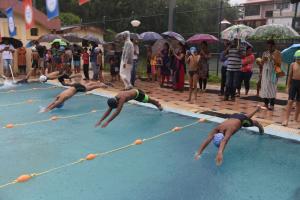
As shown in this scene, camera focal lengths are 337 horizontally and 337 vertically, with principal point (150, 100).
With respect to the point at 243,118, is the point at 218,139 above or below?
below

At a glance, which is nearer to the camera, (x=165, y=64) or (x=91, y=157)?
(x=91, y=157)

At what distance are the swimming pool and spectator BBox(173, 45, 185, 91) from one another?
3371 millimetres

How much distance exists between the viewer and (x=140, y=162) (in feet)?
19.4

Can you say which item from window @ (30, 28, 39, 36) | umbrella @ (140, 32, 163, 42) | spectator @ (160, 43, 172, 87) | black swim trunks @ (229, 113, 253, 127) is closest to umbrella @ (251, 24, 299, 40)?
black swim trunks @ (229, 113, 253, 127)

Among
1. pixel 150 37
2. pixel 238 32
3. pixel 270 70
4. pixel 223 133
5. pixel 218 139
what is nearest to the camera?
pixel 218 139

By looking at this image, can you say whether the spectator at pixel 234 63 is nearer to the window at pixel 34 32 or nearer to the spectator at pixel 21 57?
the spectator at pixel 21 57

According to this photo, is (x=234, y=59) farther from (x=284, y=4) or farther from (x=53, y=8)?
(x=284, y=4)

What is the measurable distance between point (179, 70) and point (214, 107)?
2.98 meters

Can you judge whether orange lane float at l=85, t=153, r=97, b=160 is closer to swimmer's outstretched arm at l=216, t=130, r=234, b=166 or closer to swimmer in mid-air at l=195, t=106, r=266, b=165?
swimmer in mid-air at l=195, t=106, r=266, b=165

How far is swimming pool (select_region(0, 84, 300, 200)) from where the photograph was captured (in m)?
4.81

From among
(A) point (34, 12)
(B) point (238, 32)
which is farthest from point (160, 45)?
(A) point (34, 12)

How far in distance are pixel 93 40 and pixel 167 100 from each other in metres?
5.41

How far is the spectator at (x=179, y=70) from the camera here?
11805 mm

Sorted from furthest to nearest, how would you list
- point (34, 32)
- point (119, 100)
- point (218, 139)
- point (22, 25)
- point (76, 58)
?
point (34, 32) < point (22, 25) < point (76, 58) < point (119, 100) < point (218, 139)
